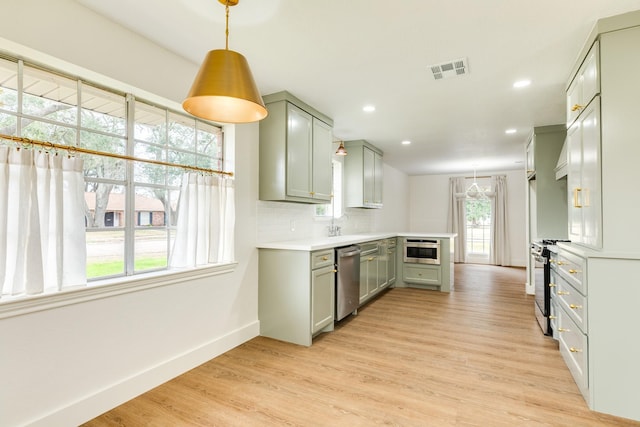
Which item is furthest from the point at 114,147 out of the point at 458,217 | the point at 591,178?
the point at 458,217

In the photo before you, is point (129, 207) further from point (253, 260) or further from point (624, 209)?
point (624, 209)

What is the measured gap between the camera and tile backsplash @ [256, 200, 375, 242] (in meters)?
3.53

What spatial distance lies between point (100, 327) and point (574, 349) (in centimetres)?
338

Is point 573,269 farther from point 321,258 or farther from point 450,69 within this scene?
point 321,258

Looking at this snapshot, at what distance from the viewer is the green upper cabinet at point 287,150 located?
3320 millimetres

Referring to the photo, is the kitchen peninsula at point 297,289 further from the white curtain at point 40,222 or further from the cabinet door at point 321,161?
the white curtain at point 40,222

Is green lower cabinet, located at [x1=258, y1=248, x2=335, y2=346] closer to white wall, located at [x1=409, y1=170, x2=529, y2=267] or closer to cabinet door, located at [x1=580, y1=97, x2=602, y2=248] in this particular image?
cabinet door, located at [x1=580, y1=97, x2=602, y2=248]

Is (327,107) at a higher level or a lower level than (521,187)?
higher

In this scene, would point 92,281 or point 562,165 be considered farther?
point 562,165

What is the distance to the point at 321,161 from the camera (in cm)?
399

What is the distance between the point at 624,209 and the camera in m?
2.04

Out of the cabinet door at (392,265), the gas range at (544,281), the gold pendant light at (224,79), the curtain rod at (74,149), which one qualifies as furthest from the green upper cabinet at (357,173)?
the gold pendant light at (224,79)

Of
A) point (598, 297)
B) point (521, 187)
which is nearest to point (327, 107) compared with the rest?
point (598, 297)

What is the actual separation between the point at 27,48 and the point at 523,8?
2.92 m
